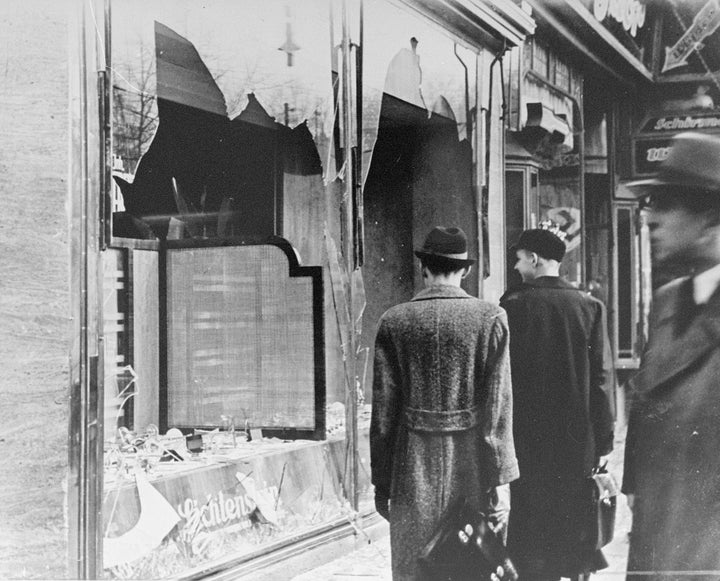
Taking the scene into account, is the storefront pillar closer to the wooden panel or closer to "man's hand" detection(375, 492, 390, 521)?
the wooden panel

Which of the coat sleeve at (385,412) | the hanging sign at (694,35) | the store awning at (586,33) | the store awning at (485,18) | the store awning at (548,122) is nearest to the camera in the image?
the coat sleeve at (385,412)

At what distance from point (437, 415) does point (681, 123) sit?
6.06 ft

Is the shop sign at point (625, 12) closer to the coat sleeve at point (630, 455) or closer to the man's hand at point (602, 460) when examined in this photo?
the coat sleeve at point (630, 455)

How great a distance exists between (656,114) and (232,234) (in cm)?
229

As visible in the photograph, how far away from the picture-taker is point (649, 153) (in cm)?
477

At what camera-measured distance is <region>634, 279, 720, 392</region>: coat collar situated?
14.7ft

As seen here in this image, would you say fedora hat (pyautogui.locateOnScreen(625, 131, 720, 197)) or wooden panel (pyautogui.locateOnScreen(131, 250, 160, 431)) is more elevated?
fedora hat (pyautogui.locateOnScreen(625, 131, 720, 197))

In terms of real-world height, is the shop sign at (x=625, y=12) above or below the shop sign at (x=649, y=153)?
above

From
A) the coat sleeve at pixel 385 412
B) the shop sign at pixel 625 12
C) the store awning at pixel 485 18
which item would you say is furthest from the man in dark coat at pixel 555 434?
the store awning at pixel 485 18

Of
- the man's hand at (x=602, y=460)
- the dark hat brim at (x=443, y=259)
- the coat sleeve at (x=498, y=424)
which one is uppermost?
the dark hat brim at (x=443, y=259)

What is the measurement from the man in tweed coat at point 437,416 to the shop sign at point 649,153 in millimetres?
1072

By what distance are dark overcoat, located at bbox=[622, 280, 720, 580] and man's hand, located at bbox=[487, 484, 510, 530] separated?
75 centimetres

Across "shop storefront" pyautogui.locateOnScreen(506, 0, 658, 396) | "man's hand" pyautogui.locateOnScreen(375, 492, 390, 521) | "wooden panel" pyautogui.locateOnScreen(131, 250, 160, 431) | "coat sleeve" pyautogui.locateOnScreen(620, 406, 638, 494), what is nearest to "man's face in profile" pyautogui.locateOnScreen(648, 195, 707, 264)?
"shop storefront" pyautogui.locateOnScreen(506, 0, 658, 396)

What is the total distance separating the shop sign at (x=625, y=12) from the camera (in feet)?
16.0
